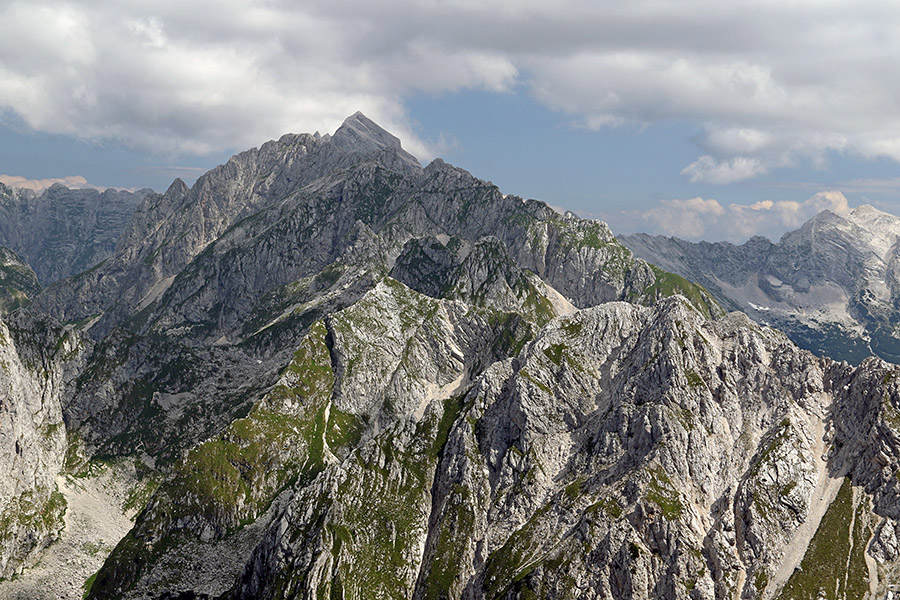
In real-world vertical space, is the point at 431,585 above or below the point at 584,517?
below

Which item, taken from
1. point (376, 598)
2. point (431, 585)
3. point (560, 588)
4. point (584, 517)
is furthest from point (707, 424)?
point (376, 598)

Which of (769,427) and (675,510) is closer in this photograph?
(675,510)

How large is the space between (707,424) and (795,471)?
26.6m

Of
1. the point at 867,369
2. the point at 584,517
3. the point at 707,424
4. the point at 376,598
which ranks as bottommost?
the point at 376,598

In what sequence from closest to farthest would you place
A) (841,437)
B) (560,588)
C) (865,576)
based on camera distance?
(865,576) < (560,588) < (841,437)

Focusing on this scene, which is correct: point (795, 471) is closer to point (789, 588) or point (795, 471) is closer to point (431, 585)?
point (789, 588)

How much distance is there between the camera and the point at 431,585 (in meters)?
199

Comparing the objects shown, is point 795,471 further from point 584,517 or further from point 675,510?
point 584,517

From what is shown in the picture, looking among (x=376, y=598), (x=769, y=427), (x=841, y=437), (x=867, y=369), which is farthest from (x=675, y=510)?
(x=376, y=598)

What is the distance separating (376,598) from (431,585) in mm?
17581

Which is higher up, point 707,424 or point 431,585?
point 707,424

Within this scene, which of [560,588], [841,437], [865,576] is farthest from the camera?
[841,437]

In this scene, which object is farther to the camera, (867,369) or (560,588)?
(867,369)

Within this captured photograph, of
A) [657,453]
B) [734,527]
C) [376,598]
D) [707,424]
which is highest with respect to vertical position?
[707,424]
